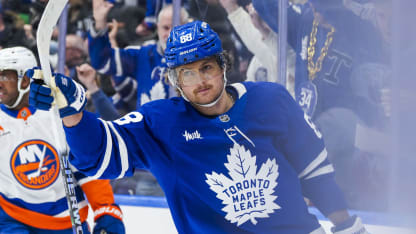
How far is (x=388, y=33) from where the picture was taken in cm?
266

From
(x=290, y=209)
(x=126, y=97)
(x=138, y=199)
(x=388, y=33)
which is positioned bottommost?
(x=138, y=199)

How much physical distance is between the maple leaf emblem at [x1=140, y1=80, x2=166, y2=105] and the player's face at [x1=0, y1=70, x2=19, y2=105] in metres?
1.45

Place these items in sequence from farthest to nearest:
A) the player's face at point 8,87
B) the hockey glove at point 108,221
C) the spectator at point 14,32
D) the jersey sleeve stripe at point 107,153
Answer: the spectator at point 14,32, the player's face at point 8,87, the hockey glove at point 108,221, the jersey sleeve stripe at point 107,153

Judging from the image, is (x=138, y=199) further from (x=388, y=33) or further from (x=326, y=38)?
(x=388, y=33)

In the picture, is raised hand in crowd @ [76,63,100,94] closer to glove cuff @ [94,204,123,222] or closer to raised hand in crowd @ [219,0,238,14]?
raised hand in crowd @ [219,0,238,14]

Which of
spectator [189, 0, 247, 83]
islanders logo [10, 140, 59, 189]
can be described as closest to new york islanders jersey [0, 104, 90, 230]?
islanders logo [10, 140, 59, 189]

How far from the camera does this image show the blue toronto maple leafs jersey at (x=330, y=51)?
2865mm

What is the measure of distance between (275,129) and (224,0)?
5.86 feet

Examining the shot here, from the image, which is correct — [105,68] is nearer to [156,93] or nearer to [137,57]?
[137,57]

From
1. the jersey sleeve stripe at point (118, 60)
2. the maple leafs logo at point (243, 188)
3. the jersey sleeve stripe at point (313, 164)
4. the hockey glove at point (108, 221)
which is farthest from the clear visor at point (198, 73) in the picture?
the jersey sleeve stripe at point (118, 60)

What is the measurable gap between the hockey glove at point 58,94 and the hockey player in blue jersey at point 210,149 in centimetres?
18

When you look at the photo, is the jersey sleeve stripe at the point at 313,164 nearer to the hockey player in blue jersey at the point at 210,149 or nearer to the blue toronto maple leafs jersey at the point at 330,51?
the hockey player in blue jersey at the point at 210,149

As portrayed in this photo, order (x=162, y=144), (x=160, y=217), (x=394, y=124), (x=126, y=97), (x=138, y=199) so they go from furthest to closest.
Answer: (x=126, y=97) → (x=138, y=199) → (x=160, y=217) → (x=394, y=124) → (x=162, y=144)

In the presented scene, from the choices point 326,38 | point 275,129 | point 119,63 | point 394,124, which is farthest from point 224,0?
point 275,129
